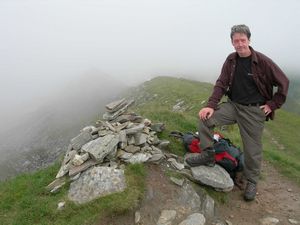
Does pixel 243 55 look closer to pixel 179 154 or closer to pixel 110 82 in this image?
pixel 179 154

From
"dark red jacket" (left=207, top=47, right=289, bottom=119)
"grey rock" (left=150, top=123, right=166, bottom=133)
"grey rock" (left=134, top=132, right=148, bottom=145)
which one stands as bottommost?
"grey rock" (left=150, top=123, right=166, bottom=133)

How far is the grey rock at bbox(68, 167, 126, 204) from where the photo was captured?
11648 millimetres

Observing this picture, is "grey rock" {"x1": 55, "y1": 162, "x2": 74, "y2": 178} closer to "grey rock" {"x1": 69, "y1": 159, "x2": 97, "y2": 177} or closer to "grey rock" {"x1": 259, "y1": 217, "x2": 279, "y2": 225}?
"grey rock" {"x1": 69, "y1": 159, "x2": 97, "y2": 177}

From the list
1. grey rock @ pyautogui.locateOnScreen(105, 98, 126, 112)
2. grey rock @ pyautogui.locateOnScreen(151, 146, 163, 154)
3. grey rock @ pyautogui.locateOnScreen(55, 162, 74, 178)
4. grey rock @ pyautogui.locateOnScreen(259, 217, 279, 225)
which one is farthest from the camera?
grey rock @ pyautogui.locateOnScreen(105, 98, 126, 112)

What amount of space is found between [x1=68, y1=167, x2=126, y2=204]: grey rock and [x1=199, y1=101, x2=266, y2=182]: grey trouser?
3.00 m

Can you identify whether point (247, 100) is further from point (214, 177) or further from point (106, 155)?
point (106, 155)

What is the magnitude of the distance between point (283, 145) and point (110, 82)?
119 m

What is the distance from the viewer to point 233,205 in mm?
12328

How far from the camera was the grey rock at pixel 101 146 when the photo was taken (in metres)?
12.7

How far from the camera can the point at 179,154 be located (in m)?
14.5

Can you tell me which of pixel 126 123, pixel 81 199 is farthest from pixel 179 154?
pixel 81 199

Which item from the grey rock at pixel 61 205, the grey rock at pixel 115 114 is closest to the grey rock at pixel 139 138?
the grey rock at pixel 115 114

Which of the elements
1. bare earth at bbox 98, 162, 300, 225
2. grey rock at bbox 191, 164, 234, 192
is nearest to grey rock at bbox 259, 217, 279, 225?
bare earth at bbox 98, 162, 300, 225

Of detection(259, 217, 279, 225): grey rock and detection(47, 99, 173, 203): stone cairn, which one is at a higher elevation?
detection(47, 99, 173, 203): stone cairn
